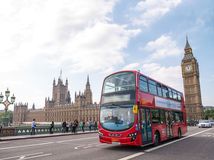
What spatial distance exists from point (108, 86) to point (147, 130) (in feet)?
10.5

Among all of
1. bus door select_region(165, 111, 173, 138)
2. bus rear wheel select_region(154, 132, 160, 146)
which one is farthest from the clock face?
bus rear wheel select_region(154, 132, 160, 146)

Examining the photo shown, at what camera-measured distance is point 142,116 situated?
37.2 feet

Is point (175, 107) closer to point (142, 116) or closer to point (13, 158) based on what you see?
point (142, 116)

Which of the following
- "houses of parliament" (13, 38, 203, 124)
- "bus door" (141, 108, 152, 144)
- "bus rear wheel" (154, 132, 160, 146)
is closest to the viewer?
"bus door" (141, 108, 152, 144)

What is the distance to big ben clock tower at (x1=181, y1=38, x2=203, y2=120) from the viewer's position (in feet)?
321

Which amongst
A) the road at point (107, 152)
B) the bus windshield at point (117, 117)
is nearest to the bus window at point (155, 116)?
the road at point (107, 152)

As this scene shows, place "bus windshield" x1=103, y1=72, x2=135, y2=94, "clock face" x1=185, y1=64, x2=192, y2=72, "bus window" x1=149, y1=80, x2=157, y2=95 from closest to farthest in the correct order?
"bus windshield" x1=103, y1=72, x2=135, y2=94 < "bus window" x1=149, y1=80, x2=157, y2=95 < "clock face" x1=185, y1=64, x2=192, y2=72

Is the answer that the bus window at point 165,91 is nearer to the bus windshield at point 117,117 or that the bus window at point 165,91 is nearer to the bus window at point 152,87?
the bus window at point 152,87

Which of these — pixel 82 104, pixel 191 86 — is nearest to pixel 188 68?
pixel 191 86

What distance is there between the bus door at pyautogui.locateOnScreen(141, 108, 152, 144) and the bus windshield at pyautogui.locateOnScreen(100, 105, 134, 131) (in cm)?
91

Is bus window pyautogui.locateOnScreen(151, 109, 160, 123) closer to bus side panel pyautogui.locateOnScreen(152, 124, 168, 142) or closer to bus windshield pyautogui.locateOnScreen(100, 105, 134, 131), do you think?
bus side panel pyautogui.locateOnScreen(152, 124, 168, 142)

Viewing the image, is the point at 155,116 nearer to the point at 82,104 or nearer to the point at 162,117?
the point at 162,117

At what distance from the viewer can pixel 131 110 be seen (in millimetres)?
10867

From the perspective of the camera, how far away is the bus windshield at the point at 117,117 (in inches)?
425
